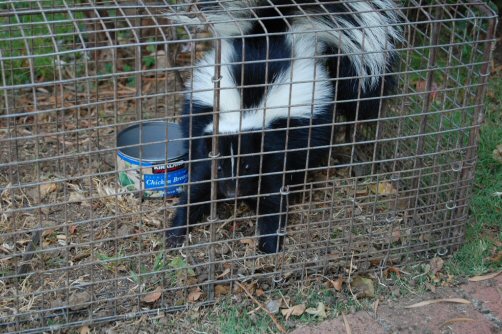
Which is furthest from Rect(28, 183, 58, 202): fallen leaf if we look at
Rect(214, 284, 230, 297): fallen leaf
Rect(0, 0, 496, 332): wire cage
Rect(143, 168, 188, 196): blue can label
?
Rect(214, 284, 230, 297): fallen leaf

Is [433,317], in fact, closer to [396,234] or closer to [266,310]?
[396,234]

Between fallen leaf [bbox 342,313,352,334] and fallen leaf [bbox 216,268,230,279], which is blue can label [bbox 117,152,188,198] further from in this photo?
fallen leaf [bbox 342,313,352,334]

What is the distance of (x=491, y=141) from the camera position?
4000mm

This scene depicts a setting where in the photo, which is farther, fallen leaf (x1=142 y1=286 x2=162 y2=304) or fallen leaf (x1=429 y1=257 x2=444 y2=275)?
fallen leaf (x1=429 y1=257 x2=444 y2=275)

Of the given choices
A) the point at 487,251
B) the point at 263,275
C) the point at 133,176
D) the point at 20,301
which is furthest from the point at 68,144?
the point at 487,251

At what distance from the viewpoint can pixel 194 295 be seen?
3072 millimetres

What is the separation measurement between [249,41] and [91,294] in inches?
50.5

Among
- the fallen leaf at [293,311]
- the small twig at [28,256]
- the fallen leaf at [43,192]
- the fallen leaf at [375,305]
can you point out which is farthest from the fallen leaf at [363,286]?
the fallen leaf at [43,192]

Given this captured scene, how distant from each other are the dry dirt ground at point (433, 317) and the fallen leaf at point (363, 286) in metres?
0.08

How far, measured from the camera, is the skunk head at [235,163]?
122 inches

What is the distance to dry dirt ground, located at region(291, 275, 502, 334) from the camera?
295cm

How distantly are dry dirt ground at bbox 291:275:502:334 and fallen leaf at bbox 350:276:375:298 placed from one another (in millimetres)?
82

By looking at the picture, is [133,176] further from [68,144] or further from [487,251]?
[487,251]

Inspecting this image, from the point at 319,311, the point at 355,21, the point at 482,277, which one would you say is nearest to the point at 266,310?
the point at 319,311
